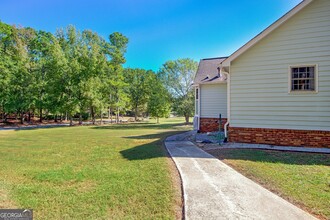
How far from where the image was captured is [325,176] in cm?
468

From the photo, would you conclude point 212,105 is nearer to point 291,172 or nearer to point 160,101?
point 291,172

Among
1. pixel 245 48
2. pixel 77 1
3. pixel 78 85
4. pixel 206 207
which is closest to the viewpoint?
pixel 206 207

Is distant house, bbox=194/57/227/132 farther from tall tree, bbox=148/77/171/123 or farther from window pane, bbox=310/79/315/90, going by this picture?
tall tree, bbox=148/77/171/123

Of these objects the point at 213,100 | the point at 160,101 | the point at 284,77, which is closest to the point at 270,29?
the point at 284,77

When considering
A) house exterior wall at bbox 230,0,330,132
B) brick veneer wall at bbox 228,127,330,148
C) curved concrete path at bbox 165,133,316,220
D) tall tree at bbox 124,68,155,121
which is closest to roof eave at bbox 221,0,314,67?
house exterior wall at bbox 230,0,330,132

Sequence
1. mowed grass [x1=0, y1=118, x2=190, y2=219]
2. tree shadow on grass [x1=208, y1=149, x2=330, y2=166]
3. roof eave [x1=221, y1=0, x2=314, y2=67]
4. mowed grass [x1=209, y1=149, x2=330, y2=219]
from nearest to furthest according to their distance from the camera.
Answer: mowed grass [x1=0, y1=118, x2=190, y2=219] → mowed grass [x1=209, y1=149, x2=330, y2=219] → tree shadow on grass [x1=208, y1=149, x2=330, y2=166] → roof eave [x1=221, y1=0, x2=314, y2=67]

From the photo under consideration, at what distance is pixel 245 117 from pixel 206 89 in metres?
5.57

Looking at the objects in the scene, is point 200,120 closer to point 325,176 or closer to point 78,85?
point 325,176

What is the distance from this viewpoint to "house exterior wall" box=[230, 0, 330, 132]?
24.2ft

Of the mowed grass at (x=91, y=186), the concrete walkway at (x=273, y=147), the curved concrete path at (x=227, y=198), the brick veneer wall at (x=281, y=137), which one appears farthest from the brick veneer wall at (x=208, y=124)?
the curved concrete path at (x=227, y=198)

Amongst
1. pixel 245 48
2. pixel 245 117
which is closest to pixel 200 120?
pixel 245 117

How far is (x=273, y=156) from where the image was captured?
6.53m

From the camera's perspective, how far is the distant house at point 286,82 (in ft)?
24.3

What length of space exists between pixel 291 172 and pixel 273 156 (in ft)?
5.28
